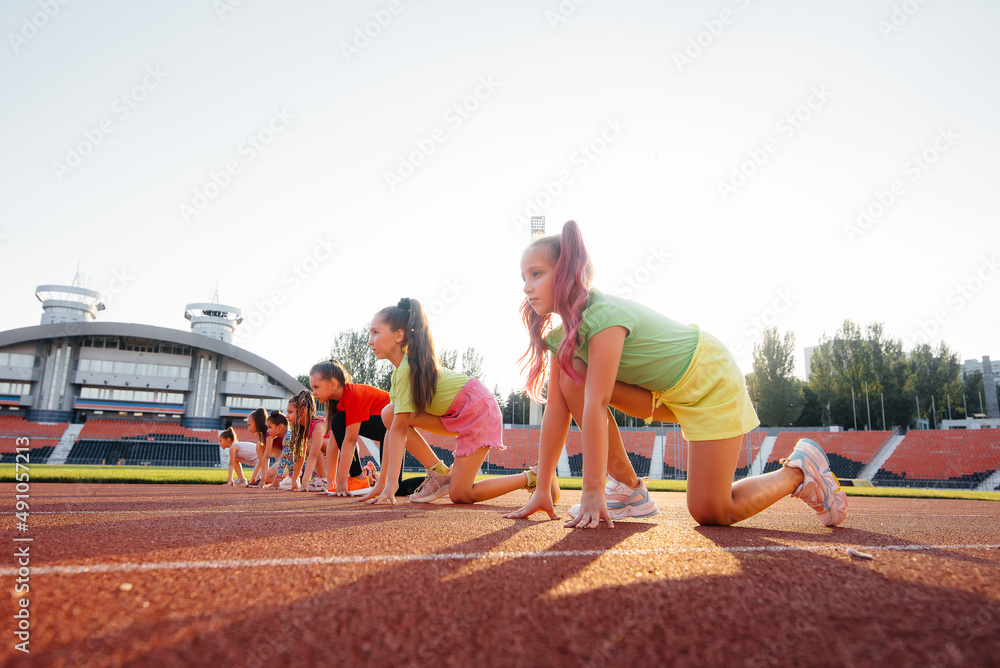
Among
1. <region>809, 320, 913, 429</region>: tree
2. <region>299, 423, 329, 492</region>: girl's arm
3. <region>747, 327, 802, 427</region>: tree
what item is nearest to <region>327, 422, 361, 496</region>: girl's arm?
<region>299, 423, 329, 492</region>: girl's arm

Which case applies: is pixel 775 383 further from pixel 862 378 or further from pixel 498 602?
pixel 498 602

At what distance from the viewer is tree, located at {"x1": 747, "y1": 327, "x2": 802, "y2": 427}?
3766 cm

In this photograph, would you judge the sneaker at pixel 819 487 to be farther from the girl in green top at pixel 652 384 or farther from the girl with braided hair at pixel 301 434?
the girl with braided hair at pixel 301 434

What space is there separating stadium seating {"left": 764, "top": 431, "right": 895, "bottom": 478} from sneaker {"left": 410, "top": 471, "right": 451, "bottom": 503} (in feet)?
79.1

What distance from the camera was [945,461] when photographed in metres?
23.1

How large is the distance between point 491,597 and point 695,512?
72.9 inches

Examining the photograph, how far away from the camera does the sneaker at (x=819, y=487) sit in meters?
2.81

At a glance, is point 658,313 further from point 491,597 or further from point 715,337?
point 491,597

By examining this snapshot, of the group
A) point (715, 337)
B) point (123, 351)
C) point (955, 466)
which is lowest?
point (955, 466)

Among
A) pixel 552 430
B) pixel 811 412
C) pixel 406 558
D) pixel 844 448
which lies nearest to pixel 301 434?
pixel 552 430

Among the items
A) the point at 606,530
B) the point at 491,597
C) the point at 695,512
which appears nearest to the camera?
the point at 491,597

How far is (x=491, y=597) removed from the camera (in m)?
1.24

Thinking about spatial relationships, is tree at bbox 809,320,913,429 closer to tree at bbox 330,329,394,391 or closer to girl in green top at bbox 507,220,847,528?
tree at bbox 330,329,394,391

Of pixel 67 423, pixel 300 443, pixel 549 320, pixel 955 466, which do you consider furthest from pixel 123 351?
pixel 955 466
